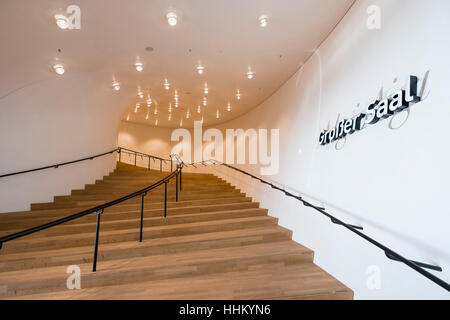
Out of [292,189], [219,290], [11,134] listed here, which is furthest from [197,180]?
[219,290]

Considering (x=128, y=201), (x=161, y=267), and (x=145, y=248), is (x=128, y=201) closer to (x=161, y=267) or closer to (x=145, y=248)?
(x=145, y=248)

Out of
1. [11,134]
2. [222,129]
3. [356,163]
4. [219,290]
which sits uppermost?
[222,129]

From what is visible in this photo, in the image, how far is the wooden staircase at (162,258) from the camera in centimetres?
275

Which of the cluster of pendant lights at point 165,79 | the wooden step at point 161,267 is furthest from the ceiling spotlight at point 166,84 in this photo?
the wooden step at point 161,267

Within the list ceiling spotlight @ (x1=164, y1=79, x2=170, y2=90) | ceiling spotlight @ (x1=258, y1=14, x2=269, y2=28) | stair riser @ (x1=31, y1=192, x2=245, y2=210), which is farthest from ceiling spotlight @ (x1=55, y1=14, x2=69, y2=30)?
stair riser @ (x1=31, y1=192, x2=245, y2=210)

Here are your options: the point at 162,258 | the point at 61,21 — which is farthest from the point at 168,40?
the point at 162,258

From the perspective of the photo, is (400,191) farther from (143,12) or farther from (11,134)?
(11,134)

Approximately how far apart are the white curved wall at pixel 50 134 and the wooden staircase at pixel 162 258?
0.54m

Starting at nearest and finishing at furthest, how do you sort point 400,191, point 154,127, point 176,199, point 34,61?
point 400,191 → point 34,61 → point 176,199 → point 154,127

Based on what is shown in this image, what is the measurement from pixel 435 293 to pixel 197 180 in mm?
7400

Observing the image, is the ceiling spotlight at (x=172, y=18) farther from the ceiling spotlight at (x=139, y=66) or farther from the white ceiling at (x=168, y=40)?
the ceiling spotlight at (x=139, y=66)

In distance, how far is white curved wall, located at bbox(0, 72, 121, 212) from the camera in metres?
4.66

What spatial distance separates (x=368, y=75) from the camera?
2.75m

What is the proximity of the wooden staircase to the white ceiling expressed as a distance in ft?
9.93
